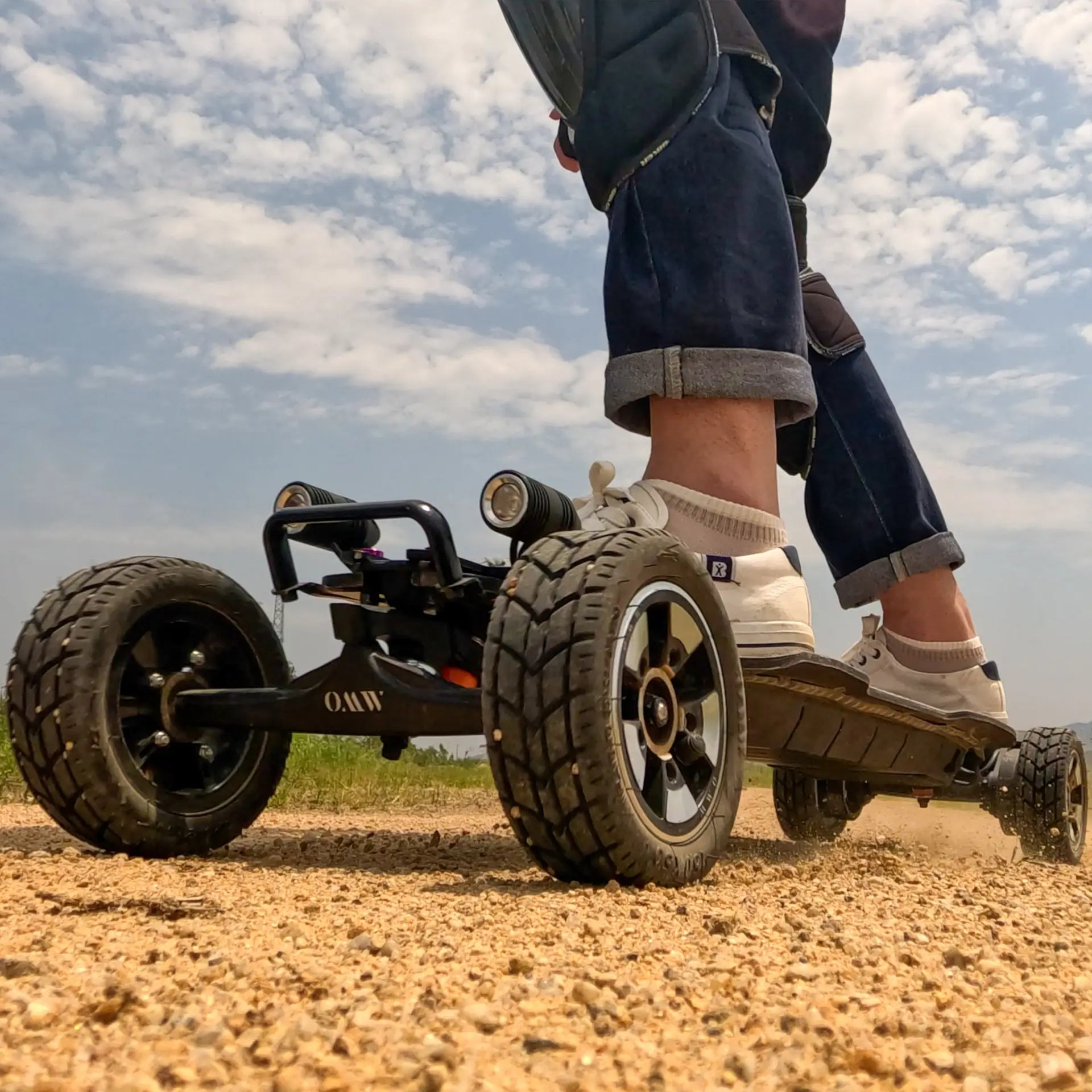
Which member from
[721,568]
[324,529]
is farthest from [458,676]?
[721,568]

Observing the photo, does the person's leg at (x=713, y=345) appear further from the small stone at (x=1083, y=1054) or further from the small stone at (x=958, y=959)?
the small stone at (x=1083, y=1054)

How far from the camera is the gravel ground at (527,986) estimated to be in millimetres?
932

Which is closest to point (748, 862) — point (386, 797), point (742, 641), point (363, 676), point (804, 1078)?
point (742, 641)

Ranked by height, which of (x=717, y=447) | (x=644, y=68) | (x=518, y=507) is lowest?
(x=518, y=507)

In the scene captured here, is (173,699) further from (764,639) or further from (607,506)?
(764,639)

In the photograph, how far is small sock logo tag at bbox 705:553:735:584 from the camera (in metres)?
2.45

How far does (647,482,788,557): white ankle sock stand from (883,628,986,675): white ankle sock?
1.45 metres

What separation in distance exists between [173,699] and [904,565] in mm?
2379

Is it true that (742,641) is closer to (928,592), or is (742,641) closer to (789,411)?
(789,411)

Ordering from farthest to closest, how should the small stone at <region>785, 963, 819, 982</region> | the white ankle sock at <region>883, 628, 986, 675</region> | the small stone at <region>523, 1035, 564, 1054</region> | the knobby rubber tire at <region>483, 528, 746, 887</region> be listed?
the white ankle sock at <region>883, 628, 986, 675</region>
the knobby rubber tire at <region>483, 528, 746, 887</region>
the small stone at <region>785, 963, 819, 982</region>
the small stone at <region>523, 1035, 564, 1054</region>

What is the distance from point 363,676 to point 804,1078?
1577 mm

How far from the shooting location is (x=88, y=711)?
2336mm

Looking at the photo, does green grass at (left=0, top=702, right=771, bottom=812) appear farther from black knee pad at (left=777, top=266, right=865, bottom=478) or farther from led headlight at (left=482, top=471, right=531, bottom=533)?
led headlight at (left=482, top=471, right=531, bottom=533)

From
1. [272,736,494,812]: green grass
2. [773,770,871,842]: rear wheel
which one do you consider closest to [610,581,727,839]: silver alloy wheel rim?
[773,770,871,842]: rear wheel
